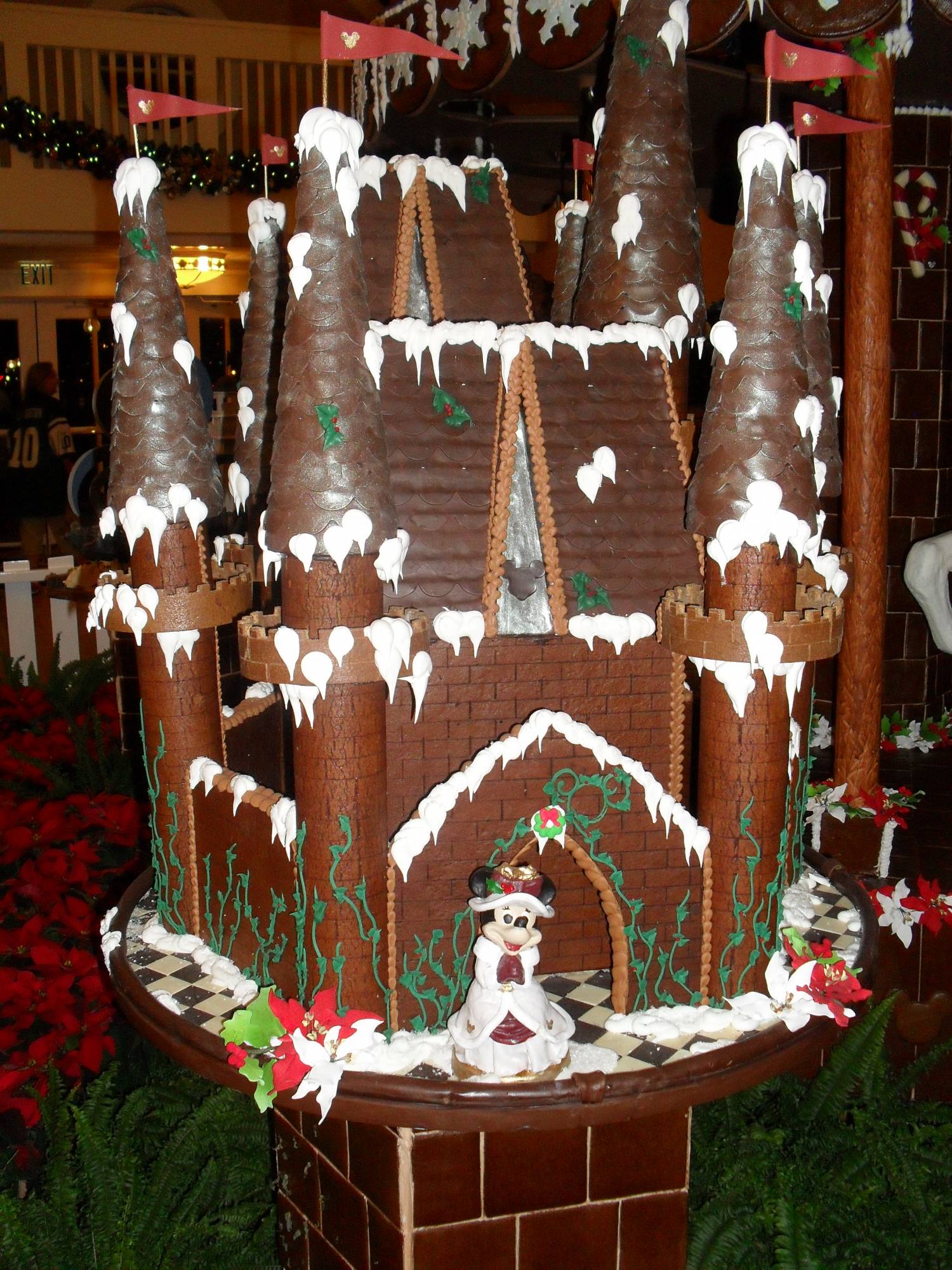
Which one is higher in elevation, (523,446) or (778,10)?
(778,10)

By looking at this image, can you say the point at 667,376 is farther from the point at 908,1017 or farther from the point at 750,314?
the point at 908,1017

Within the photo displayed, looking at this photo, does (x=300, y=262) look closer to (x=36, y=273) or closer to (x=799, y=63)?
(x=799, y=63)

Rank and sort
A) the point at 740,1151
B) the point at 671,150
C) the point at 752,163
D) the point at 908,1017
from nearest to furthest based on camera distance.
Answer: the point at 752,163
the point at 671,150
the point at 740,1151
the point at 908,1017

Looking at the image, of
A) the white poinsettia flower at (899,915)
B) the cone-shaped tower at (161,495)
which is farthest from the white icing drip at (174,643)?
the white poinsettia flower at (899,915)

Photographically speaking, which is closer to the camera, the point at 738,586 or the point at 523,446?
the point at 738,586

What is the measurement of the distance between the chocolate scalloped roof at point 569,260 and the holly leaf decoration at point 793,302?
137 centimetres

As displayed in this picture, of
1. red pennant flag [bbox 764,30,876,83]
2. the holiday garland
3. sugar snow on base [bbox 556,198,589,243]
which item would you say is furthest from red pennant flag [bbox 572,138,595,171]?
the holiday garland

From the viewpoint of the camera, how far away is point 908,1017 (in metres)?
3.57

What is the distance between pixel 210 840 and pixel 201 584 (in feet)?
1.91

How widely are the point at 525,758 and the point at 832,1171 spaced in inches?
63.7

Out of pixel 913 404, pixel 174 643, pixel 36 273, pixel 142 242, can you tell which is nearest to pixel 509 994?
pixel 174 643

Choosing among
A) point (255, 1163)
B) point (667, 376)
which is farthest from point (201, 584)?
point (255, 1163)

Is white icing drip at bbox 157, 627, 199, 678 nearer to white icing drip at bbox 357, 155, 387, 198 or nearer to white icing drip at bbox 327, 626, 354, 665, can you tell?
white icing drip at bbox 327, 626, 354, 665

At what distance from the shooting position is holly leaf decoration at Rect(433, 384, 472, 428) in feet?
8.11
